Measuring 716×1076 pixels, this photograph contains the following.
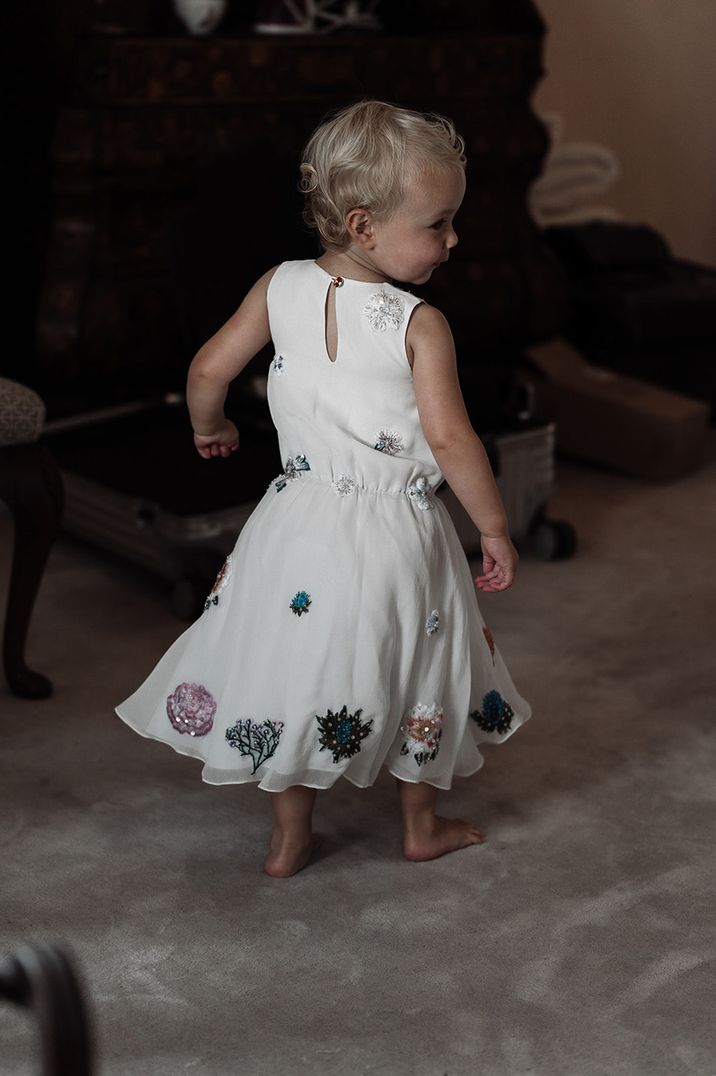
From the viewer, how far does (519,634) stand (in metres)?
2.49

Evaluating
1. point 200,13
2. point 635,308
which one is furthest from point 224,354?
point 635,308

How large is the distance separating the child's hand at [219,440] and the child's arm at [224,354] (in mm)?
15

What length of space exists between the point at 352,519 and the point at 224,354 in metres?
0.25

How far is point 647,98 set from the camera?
4.23 meters

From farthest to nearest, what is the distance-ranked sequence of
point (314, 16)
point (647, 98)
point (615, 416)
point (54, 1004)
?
→ point (647, 98) → point (615, 416) → point (314, 16) → point (54, 1004)

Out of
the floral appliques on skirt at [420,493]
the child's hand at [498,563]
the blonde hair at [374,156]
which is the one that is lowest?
the child's hand at [498,563]

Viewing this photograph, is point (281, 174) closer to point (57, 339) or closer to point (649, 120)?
point (57, 339)

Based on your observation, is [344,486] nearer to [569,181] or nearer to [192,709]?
[192,709]

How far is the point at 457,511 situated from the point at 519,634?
31 cm

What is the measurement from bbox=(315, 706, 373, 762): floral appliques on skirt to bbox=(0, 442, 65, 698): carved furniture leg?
0.69m

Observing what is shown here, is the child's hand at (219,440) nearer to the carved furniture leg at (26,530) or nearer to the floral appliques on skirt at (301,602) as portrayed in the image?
the floral appliques on skirt at (301,602)

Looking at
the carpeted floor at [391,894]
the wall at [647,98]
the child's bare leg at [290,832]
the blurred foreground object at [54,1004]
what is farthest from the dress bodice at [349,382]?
the wall at [647,98]

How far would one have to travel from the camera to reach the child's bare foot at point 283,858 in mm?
1758

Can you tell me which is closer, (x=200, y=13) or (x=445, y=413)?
(x=445, y=413)
